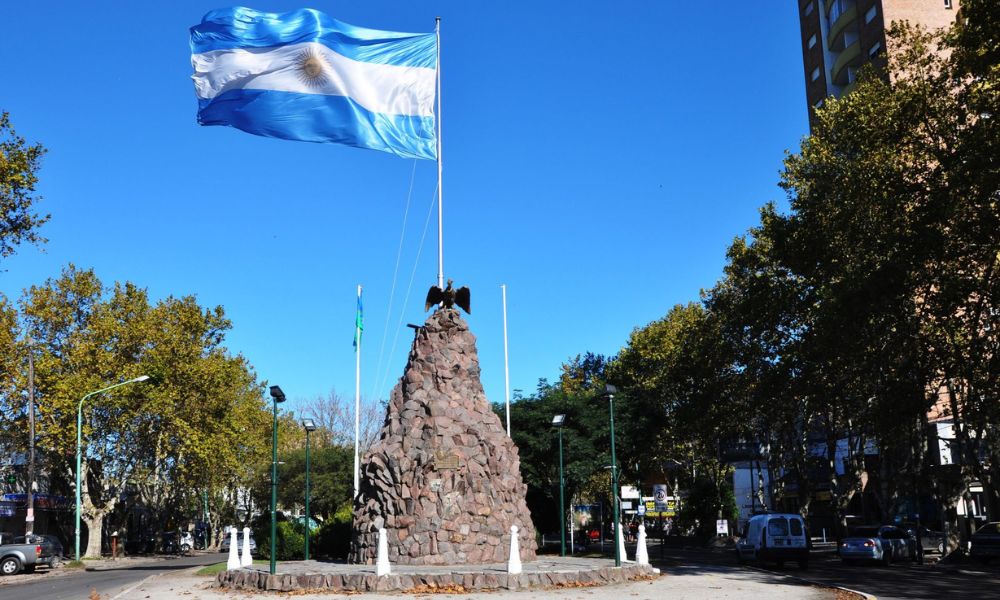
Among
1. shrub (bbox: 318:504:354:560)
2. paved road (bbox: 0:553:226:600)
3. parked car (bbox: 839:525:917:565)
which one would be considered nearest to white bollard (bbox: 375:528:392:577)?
paved road (bbox: 0:553:226:600)

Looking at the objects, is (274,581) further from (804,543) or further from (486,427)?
(804,543)

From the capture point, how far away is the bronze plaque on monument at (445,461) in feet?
81.3

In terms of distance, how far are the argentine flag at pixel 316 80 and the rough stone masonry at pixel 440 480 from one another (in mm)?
7562

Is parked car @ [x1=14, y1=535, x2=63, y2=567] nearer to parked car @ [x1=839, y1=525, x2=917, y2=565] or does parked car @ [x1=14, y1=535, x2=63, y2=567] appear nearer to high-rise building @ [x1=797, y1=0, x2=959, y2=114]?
parked car @ [x1=839, y1=525, x2=917, y2=565]

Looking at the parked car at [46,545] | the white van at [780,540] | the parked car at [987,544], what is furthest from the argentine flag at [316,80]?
the parked car at [987,544]

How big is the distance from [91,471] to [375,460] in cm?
2998

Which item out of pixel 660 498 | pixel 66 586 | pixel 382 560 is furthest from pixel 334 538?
pixel 382 560

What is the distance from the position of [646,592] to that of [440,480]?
7.27 metres

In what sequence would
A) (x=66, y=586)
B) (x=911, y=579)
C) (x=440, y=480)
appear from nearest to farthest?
→ (x=911, y=579) < (x=440, y=480) < (x=66, y=586)

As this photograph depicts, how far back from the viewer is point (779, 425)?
149 feet

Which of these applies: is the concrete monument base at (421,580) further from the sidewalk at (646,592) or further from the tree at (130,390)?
the tree at (130,390)

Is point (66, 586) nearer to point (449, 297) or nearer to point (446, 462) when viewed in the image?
point (446, 462)

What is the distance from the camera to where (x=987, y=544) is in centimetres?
3138

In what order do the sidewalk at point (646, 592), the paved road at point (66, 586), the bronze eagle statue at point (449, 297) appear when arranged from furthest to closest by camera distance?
the bronze eagle statue at point (449, 297), the paved road at point (66, 586), the sidewalk at point (646, 592)
